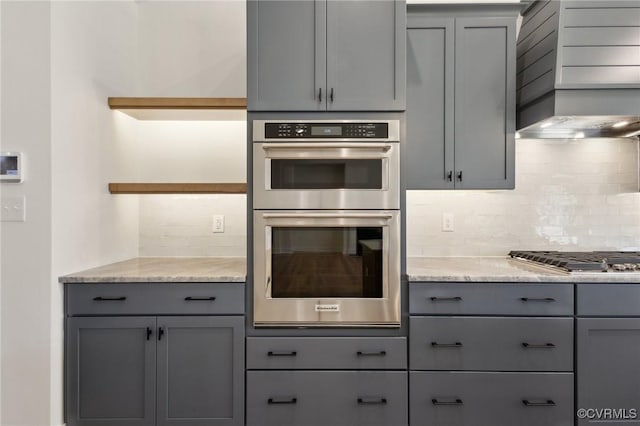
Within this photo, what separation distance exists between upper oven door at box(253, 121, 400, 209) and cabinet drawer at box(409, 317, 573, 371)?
0.69 m

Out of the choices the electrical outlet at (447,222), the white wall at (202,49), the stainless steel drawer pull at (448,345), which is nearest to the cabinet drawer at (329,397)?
the stainless steel drawer pull at (448,345)

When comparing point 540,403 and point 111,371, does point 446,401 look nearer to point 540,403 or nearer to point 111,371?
point 540,403

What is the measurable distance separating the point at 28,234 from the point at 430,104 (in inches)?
91.4

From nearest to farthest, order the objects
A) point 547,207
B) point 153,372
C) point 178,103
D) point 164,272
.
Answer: point 153,372 < point 164,272 < point 178,103 < point 547,207

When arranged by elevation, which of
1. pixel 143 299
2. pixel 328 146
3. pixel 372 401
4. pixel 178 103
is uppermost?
pixel 178 103

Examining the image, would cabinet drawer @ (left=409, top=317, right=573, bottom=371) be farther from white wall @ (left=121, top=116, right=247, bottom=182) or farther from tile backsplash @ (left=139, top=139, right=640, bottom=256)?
white wall @ (left=121, top=116, right=247, bottom=182)

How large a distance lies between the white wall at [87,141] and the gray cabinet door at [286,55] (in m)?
0.95

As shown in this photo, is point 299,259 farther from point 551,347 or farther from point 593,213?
point 593,213

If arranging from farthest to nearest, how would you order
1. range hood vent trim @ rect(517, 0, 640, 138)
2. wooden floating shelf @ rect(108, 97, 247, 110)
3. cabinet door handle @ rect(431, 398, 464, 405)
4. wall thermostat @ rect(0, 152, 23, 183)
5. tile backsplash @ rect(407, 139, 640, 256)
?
tile backsplash @ rect(407, 139, 640, 256) → wooden floating shelf @ rect(108, 97, 247, 110) → range hood vent trim @ rect(517, 0, 640, 138) → cabinet door handle @ rect(431, 398, 464, 405) → wall thermostat @ rect(0, 152, 23, 183)

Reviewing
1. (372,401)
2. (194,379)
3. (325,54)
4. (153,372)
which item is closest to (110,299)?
(153,372)

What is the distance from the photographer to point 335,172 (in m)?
2.03

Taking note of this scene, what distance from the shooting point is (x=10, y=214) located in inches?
74.3

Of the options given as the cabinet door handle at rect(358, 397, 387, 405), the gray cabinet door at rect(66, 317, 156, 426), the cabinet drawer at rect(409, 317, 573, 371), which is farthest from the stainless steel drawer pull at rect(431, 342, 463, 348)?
the gray cabinet door at rect(66, 317, 156, 426)

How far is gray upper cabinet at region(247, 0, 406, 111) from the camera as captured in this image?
202 centimetres
